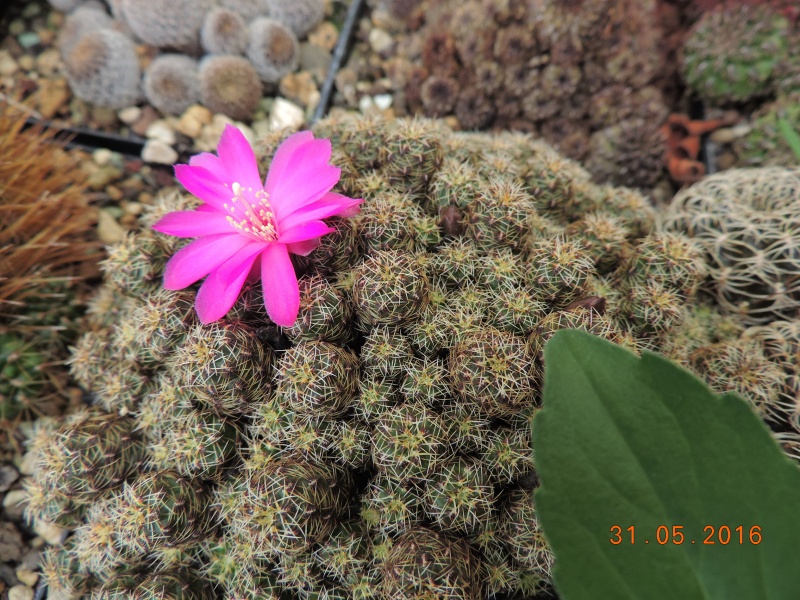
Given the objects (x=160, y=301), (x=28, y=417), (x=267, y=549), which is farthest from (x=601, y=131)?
(x=28, y=417)

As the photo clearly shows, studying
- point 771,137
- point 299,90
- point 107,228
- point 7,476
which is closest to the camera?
point 7,476

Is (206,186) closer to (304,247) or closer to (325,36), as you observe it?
(304,247)

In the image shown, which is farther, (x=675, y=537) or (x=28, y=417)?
(x=28, y=417)

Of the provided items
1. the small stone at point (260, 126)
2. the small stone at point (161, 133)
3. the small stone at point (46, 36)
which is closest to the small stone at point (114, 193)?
the small stone at point (161, 133)

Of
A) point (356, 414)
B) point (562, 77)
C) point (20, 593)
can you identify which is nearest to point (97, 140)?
point (20, 593)

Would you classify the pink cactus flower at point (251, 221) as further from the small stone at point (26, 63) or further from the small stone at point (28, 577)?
the small stone at point (26, 63)

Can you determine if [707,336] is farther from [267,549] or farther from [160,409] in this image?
[160,409]
